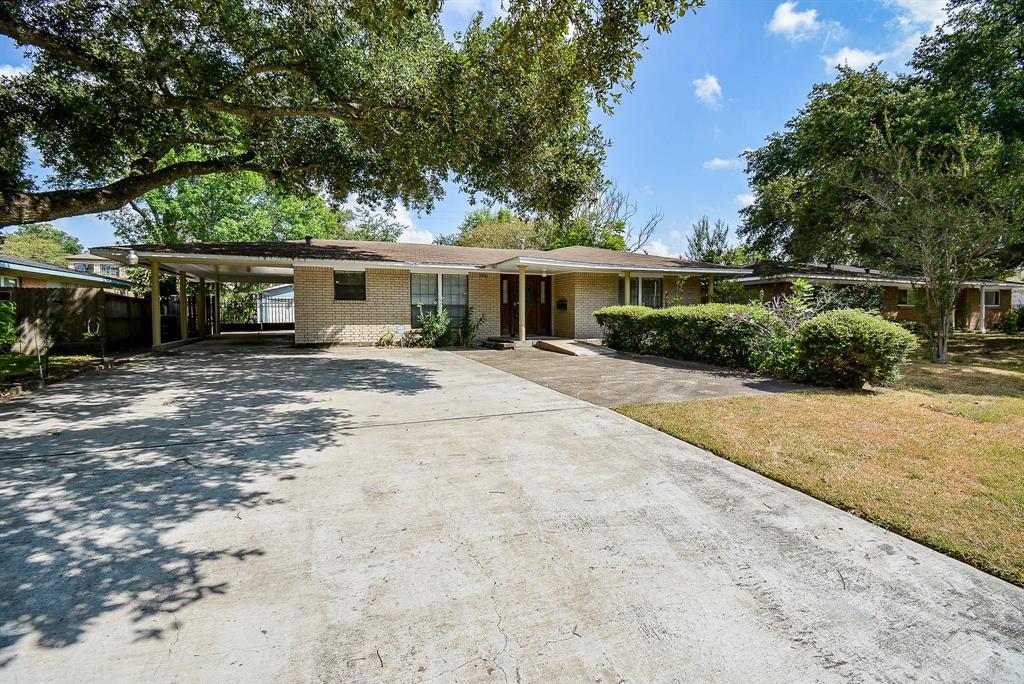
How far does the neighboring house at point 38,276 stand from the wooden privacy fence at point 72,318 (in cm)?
77

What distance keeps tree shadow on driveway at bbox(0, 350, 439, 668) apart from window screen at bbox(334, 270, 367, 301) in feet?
24.0

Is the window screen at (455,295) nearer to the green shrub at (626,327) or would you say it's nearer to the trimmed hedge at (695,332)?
the green shrub at (626,327)

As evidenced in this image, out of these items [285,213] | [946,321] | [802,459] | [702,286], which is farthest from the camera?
[285,213]

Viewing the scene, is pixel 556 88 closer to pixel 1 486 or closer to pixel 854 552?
pixel 854 552

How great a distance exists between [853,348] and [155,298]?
1631 centimetres

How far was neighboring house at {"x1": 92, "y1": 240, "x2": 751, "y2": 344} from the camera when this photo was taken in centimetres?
1406

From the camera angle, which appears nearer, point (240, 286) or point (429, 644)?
point (429, 644)

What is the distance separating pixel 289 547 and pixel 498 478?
165cm

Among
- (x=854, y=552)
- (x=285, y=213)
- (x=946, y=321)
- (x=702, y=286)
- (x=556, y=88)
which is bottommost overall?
(x=854, y=552)

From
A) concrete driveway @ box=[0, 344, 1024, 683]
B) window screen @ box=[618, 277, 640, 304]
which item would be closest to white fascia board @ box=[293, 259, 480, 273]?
window screen @ box=[618, 277, 640, 304]

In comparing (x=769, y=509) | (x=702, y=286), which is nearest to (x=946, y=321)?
(x=702, y=286)

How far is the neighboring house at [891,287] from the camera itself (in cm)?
1850

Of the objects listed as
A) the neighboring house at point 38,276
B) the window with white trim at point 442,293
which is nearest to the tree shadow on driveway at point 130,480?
the neighboring house at point 38,276

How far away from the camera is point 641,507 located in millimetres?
3451
